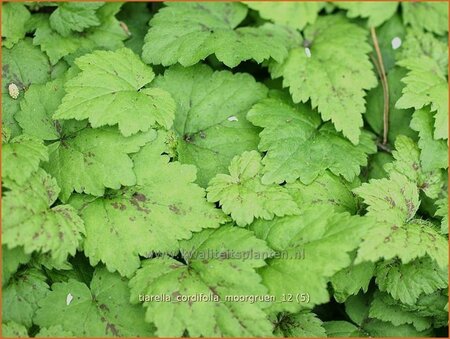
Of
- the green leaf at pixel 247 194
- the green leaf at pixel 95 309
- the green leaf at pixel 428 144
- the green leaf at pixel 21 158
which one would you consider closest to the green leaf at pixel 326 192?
the green leaf at pixel 247 194

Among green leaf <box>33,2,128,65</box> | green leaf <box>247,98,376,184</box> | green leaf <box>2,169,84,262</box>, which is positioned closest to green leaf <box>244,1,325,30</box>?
green leaf <box>247,98,376,184</box>

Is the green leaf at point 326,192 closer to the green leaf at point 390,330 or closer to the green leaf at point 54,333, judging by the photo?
the green leaf at point 390,330

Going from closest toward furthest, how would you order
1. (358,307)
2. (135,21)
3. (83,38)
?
(358,307) < (83,38) < (135,21)

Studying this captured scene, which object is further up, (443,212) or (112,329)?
(443,212)

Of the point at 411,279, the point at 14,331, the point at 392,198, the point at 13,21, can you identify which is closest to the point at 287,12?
the point at 392,198

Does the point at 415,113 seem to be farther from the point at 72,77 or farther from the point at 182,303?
the point at 72,77

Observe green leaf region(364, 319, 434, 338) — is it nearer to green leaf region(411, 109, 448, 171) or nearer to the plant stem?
green leaf region(411, 109, 448, 171)

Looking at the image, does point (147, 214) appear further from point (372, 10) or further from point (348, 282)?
point (372, 10)


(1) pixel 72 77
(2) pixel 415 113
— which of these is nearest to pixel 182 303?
(1) pixel 72 77
